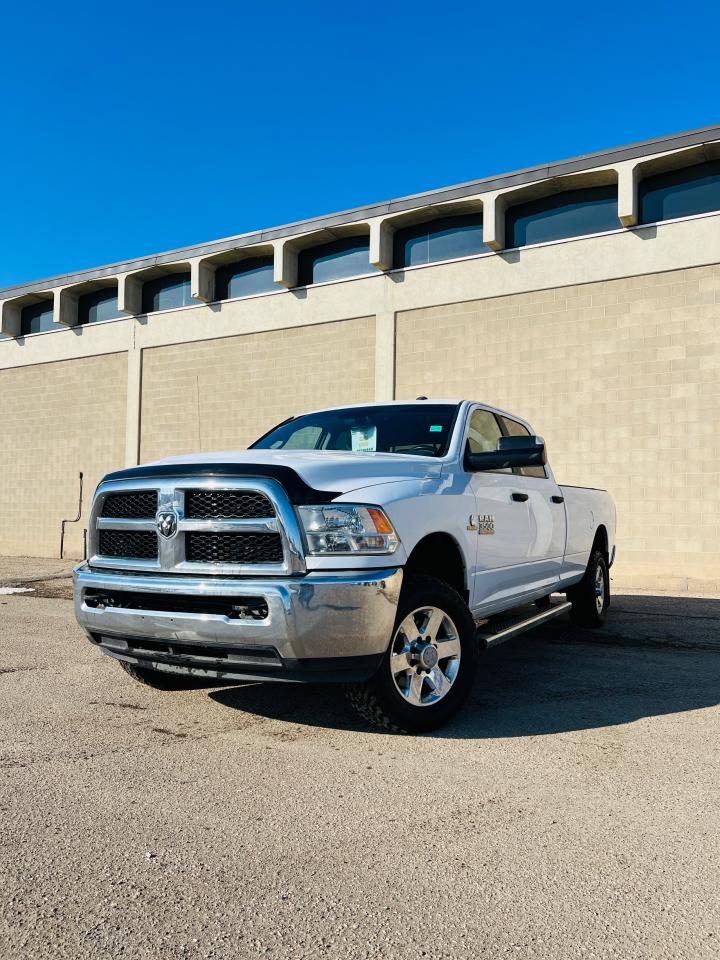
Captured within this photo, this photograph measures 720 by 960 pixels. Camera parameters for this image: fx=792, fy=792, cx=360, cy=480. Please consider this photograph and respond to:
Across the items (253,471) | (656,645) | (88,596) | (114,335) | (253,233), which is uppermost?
(253,233)

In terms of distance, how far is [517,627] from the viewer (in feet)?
17.2

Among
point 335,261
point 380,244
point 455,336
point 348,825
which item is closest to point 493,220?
point 455,336

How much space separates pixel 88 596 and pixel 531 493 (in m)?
3.33

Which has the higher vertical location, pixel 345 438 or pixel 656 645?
pixel 345 438

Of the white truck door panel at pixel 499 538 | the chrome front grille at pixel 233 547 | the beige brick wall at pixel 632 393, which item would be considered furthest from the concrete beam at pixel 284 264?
the chrome front grille at pixel 233 547

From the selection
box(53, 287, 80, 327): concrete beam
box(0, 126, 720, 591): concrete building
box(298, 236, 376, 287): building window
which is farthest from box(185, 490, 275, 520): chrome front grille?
box(53, 287, 80, 327): concrete beam

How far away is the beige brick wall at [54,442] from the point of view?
21.6 m

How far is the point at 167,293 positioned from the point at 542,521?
17262 mm

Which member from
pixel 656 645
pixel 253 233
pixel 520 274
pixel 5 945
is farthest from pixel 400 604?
pixel 253 233

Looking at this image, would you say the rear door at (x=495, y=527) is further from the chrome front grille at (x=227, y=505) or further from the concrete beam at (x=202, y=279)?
the concrete beam at (x=202, y=279)

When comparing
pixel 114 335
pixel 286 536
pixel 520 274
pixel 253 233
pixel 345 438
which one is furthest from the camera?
pixel 114 335

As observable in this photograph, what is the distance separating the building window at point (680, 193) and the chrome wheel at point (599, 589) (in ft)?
27.9

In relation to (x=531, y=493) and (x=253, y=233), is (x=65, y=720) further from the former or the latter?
(x=253, y=233)

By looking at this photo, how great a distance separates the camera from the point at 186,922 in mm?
2281
